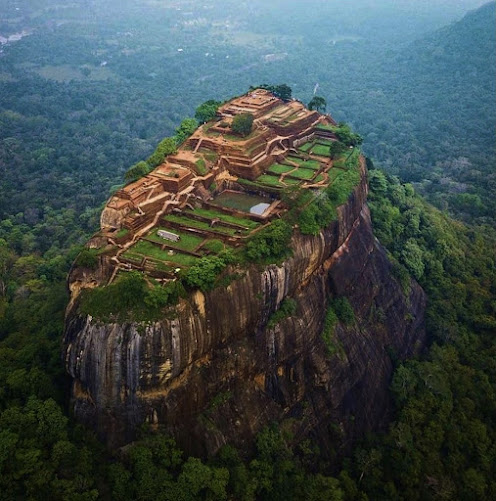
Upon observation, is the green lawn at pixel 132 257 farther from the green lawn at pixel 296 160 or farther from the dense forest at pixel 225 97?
the green lawn at pixel 296 160

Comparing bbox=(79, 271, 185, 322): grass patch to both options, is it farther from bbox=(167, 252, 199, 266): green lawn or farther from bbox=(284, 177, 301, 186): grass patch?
bbox=(284, 177, 301, 186): grass patch

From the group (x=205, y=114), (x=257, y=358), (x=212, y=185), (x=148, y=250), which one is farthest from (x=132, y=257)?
(x=205, y=114)

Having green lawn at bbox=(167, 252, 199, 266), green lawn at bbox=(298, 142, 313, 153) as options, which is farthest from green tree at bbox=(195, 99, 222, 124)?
green lawn at bbox=(167, 252, 199, 266)

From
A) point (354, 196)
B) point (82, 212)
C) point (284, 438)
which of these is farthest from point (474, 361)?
point (82, 212)

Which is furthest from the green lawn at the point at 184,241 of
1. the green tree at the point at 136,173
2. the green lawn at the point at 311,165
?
the green lawn at the point at 311,165

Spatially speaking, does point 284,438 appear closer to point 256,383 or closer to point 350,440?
point 256,383

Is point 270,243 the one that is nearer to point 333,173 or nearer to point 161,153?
point 333,173

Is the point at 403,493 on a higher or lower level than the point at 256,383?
lower
